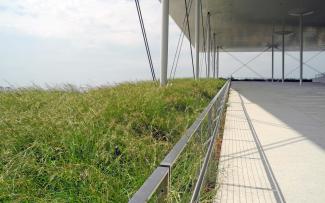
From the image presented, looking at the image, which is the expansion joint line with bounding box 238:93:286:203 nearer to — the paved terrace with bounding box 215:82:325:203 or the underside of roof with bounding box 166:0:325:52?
the paved terrace with bounding box 215:82:325:203

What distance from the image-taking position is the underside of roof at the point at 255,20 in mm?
21297

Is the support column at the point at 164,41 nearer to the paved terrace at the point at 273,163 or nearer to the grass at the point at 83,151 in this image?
the paved terrace at the point at 273,163

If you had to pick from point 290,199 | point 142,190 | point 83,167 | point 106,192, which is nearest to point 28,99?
point 83,167

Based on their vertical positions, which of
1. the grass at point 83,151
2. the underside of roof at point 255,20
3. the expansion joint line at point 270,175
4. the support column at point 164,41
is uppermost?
the underside of roof at point 255,20

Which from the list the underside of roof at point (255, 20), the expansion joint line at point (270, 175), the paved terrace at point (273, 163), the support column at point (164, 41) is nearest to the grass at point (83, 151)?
the paved terrace at point (273, 163)

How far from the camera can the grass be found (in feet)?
7.21

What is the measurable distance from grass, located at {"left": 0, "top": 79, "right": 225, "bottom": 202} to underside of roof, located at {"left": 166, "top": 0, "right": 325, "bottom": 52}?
11.0 metres

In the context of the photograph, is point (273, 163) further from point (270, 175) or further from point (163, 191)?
point (163, 191)

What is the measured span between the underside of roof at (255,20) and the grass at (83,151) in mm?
11037

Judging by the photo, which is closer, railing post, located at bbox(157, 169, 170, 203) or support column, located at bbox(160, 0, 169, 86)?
railing post, located at bbox(157, 169, 170, 203)

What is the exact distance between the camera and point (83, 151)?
262 cm

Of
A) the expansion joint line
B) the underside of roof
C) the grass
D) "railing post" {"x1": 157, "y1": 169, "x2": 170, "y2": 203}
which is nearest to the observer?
"railing post" {"x1": 157, "y1": 169, "x2": 170, "y2": 203}

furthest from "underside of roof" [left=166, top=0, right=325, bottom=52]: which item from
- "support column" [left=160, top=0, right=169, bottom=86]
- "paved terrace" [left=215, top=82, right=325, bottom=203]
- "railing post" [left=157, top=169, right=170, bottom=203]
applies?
"railing post" [left=157, top=169, right=170, bottom=203]

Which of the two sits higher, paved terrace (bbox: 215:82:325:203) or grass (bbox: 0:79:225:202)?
grass (bbox: 0:79:225:202)
